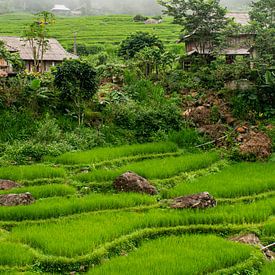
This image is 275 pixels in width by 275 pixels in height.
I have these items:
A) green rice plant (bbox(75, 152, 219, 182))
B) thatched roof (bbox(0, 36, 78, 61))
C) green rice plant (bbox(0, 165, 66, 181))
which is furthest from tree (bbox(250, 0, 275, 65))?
thatched roof (bbox(0, 36, 78, 61))

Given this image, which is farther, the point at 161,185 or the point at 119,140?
the point at 119,140

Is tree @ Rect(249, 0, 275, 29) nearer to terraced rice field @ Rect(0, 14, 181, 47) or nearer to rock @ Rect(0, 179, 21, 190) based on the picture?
rock @ Rect(0, 179, 21, 190)

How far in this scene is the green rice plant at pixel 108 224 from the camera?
821 cm

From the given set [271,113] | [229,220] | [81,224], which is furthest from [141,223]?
[271,113]

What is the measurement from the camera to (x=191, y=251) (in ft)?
26.5

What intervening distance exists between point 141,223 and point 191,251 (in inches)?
60.4

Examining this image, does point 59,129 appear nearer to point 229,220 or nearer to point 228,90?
point 228,90

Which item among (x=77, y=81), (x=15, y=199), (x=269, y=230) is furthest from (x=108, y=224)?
(x=77, y=81)

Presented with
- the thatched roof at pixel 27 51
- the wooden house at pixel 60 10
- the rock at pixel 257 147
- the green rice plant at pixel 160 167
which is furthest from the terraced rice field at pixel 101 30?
the wooden house at pixel 60 10

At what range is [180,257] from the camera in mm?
7773

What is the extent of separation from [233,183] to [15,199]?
501 cm

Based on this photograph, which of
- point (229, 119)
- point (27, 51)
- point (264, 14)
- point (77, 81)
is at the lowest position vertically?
point (229, 119)

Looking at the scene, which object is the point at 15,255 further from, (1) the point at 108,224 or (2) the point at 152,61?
(2) the point at 152,61

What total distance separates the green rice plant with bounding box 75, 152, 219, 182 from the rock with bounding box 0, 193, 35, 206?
6.93 ft
